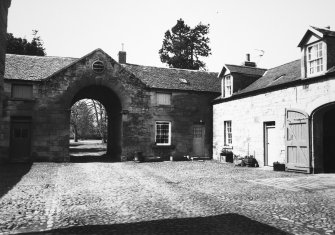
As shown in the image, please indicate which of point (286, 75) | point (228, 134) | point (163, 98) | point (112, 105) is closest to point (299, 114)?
point (286, 75)

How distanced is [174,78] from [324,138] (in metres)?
12.5

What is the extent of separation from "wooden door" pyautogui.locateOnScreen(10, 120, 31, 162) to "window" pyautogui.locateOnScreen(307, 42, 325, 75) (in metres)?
17.0

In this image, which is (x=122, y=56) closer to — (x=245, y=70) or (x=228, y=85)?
(x=228, y=85)

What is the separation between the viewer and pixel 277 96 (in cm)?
1592

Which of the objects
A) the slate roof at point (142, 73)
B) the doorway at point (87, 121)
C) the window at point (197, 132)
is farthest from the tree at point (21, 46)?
the window at point (197, 132)

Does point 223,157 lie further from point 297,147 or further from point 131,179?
point 131,179

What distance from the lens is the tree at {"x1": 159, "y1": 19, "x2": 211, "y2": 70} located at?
5200 centimetres

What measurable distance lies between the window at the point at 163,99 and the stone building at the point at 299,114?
5.56m

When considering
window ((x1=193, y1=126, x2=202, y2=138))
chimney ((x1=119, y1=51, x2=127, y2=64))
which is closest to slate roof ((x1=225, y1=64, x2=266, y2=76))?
window ((x1=193, y1=126, x2=202, y2=138))

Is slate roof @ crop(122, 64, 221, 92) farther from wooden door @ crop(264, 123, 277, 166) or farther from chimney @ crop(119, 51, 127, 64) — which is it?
wooden door @ crop(264, 123, 277, 166)

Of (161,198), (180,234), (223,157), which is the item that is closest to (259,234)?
(180,234)

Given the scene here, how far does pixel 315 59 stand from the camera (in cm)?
1398

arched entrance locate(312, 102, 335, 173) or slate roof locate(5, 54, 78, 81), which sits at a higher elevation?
slate roof locate(5, 54, 78, 81)

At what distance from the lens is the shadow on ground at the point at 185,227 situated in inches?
225
